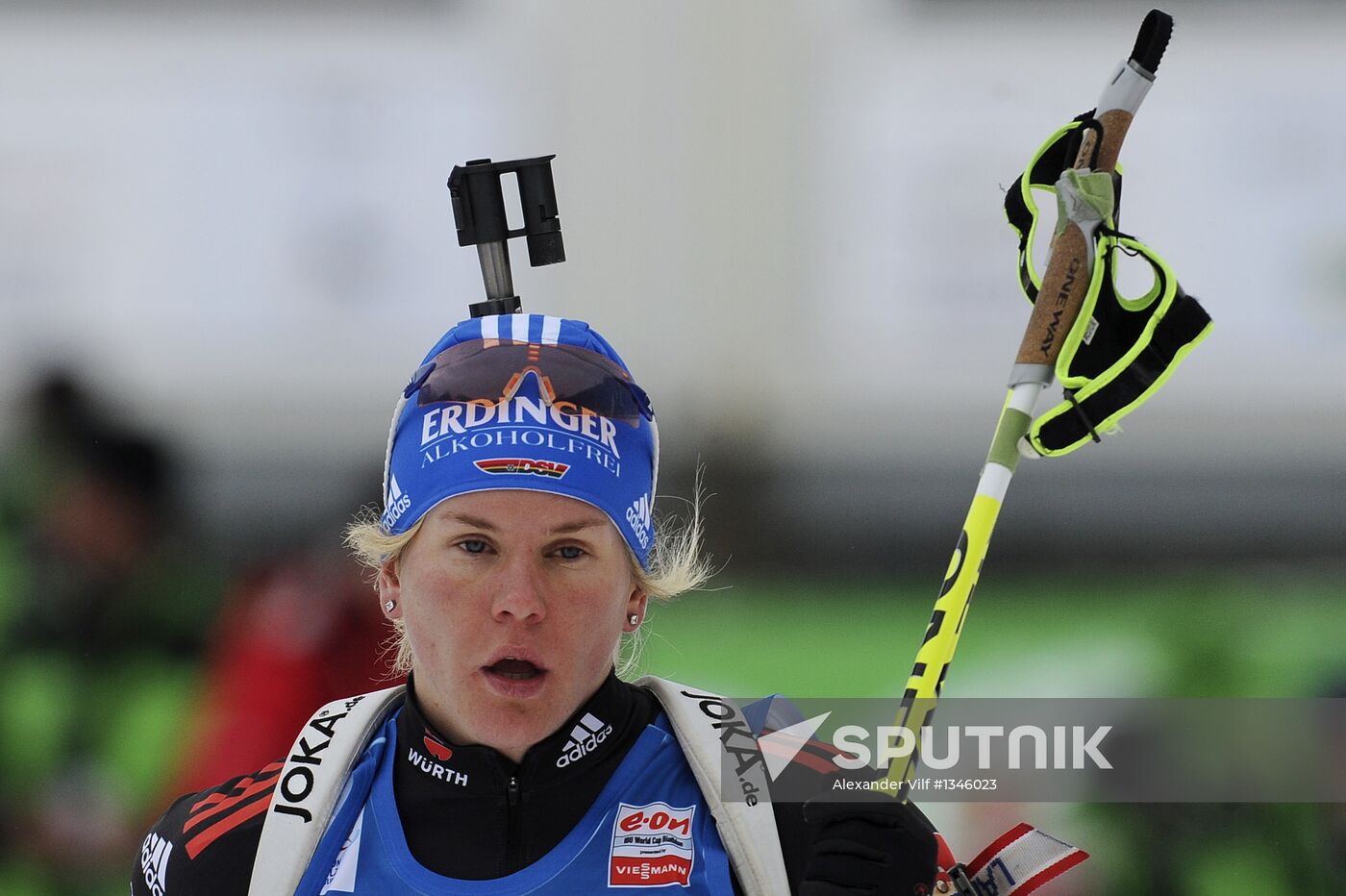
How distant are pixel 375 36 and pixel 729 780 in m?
2.16

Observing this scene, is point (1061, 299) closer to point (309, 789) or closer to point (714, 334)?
point (309, 789)

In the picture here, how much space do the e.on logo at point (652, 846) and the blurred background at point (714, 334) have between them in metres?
1.44

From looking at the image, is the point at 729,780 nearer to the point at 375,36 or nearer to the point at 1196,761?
the point at 1196,761

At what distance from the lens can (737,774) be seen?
2.00 meters

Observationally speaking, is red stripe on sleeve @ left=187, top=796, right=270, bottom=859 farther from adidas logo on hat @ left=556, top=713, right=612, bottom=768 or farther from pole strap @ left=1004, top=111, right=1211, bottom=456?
pole strap @ left=1004, top=111, right=1211, bottom=456

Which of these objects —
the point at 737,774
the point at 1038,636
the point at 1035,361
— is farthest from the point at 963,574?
the point at 1038,636

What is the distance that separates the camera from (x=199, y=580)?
3.70 metres

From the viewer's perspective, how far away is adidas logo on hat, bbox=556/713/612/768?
6.51 feet

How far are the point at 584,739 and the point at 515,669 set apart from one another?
14cm

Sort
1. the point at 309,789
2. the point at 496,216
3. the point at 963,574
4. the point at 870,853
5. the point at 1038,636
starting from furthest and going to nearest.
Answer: the point at 1038,636, the point at 496,216, the point at 309,789, the point at 963,574, the point at 870,853

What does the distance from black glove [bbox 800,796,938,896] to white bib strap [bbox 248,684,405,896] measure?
60 centimetres

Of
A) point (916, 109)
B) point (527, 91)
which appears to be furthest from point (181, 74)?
point (916, 109)

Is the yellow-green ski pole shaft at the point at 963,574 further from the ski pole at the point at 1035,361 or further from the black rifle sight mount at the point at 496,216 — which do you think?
the black rifle sight mount at the point at 496,216

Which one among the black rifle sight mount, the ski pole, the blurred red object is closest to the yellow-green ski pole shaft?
the ski pole
